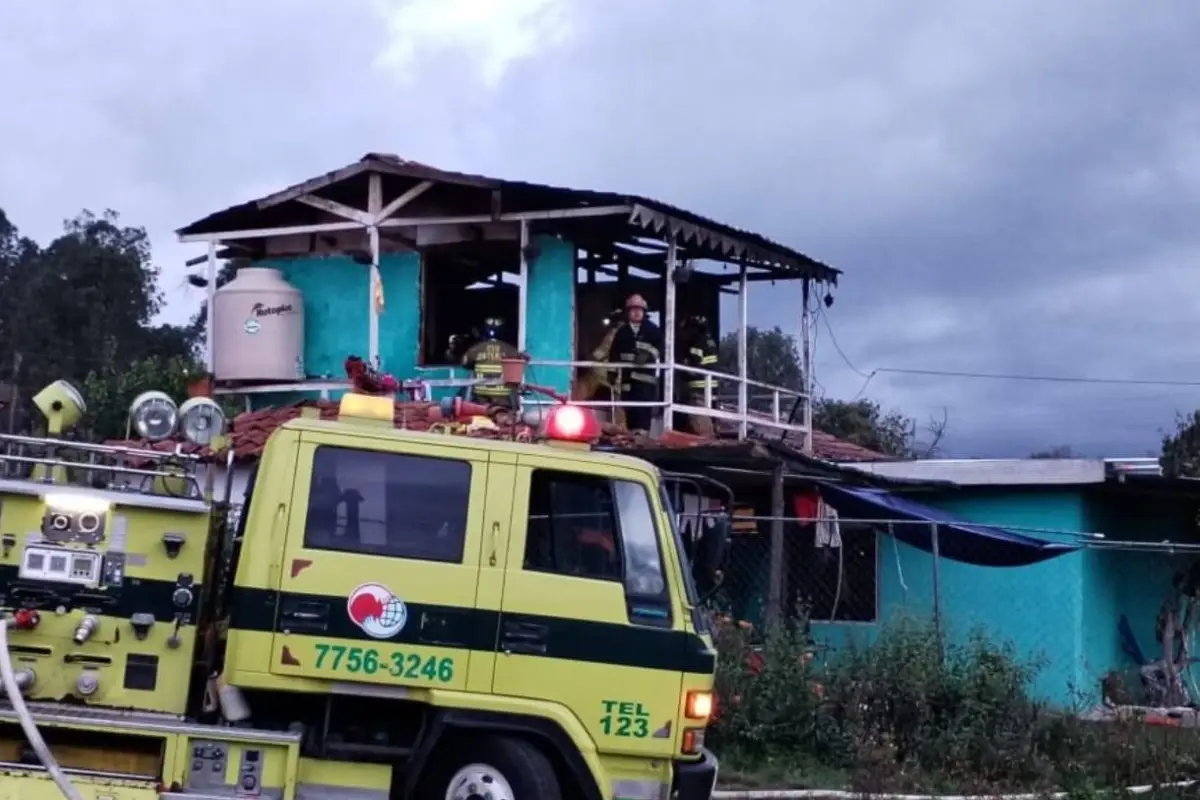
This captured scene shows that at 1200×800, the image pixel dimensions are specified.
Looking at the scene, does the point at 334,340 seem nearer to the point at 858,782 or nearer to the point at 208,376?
the point at 208,376

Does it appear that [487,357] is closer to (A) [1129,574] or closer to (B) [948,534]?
(B) [948,534]

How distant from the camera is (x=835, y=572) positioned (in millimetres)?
15891

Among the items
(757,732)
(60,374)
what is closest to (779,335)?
(60,374)

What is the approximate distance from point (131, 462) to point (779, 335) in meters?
32.5

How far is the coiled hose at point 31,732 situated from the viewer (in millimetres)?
6707

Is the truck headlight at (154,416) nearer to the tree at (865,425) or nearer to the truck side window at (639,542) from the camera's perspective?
the truck side window at (639,542)

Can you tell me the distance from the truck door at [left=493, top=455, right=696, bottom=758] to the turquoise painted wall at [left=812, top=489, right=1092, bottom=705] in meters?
7.46

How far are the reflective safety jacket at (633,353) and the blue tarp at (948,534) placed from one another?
259cm

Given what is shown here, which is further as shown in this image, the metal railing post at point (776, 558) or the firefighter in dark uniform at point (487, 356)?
the firefighter in dark uniform at point (487, 356)

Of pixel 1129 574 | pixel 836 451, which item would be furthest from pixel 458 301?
pixel 1129 574

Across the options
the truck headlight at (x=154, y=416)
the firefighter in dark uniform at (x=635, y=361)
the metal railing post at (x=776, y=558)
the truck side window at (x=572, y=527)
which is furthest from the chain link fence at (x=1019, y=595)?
the truck headlight at (x=154, y=416)

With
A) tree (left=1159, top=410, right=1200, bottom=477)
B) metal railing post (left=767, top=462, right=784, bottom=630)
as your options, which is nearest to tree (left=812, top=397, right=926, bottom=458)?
tree (left=1159, top=410, right=1200, bottom=477)

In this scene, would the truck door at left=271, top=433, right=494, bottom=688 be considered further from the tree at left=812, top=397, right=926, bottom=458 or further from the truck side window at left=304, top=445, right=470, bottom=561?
the tree at left=812, top=397, right=926, bottom=458

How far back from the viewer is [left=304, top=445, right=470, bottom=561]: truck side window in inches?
282
